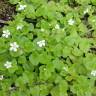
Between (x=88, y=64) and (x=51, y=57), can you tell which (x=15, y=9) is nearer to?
(x=51, y=57)

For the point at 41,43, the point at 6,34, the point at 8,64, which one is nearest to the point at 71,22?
the point at 41,43

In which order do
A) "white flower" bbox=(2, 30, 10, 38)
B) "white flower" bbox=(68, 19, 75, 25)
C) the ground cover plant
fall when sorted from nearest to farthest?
the ground cover plant, "white flower" bbox=(2, 30, 10, 38), "white flower" bbox=(68, 19, 75, 25)

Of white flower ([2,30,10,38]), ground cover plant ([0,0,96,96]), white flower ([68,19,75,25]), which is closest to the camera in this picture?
ground cover plant ([0,0,96,96])

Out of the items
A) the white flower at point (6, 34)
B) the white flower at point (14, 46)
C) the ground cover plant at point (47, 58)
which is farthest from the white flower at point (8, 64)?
the white flower at point (6, 34)

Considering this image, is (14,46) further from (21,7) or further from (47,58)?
(21,7)

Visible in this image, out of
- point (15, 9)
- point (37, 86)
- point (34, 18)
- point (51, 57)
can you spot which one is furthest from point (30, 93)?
point (15, 9)

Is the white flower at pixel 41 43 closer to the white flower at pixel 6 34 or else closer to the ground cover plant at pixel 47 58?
the ground cover plant at pixel 47 58

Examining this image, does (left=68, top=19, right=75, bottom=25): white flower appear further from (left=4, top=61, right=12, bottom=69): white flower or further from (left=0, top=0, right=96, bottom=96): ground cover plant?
(left=4, top=61, right=12, bottom=69): white flower

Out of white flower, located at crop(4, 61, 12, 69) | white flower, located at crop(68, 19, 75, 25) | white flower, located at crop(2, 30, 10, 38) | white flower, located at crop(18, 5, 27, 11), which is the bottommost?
white flower, located at crop(4, 61, 12, 69)

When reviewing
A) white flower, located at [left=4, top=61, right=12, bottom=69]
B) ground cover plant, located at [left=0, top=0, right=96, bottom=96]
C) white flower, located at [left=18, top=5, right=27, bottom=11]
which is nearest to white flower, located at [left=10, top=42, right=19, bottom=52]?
ground cover plant, located at [left=0, top=0, right=96, bottom=96]

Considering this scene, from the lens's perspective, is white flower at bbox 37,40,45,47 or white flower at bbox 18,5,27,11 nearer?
white flower at bbox 37,40,45,47
